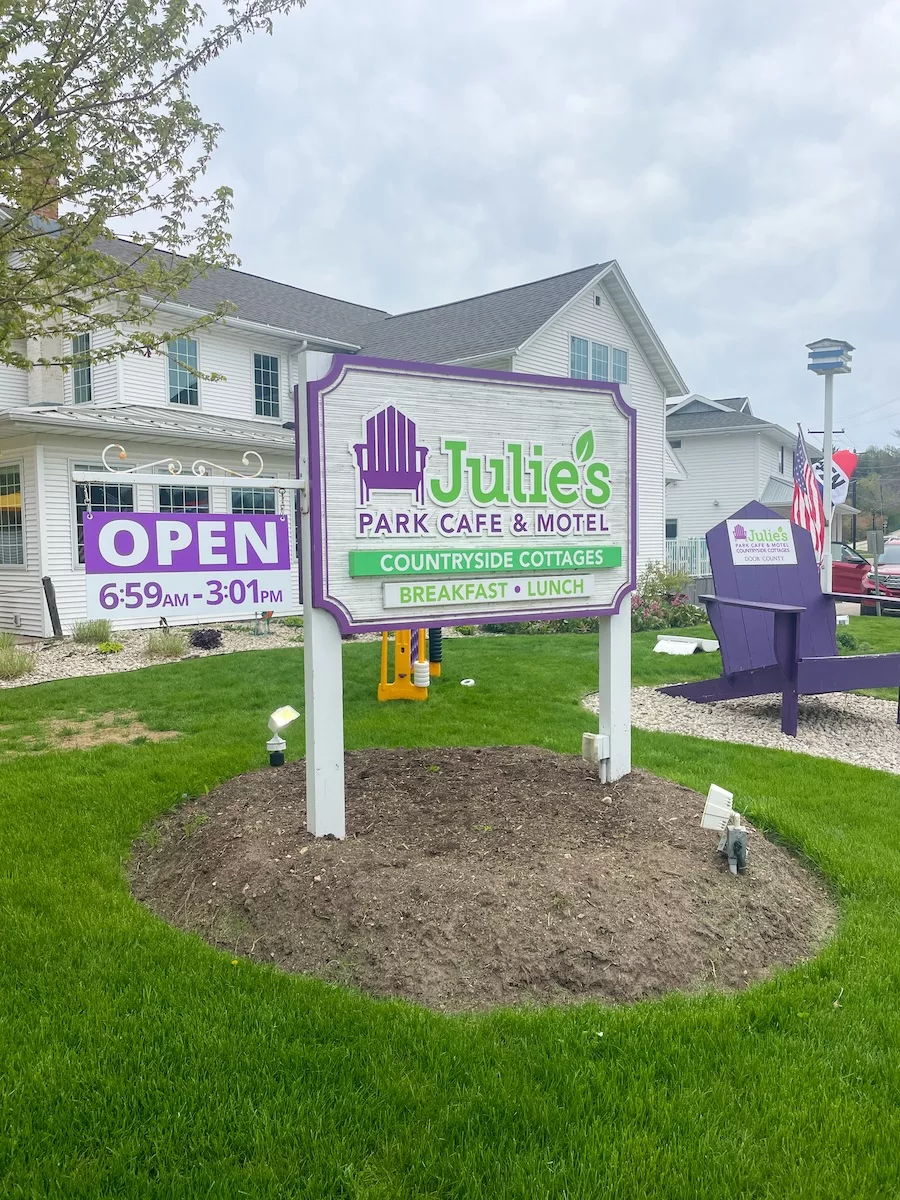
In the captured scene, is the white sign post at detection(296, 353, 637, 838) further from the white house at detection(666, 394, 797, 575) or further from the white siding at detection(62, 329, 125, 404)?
the white house at detection(666, 394, 797, 575)

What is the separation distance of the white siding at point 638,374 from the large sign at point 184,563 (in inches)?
540

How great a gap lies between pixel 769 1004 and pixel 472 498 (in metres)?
2.53

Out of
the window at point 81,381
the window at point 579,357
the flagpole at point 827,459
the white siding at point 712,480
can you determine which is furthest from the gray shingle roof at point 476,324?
the white siding at point 712,480

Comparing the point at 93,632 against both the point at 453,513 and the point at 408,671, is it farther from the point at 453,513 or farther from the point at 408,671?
the point at 453,513

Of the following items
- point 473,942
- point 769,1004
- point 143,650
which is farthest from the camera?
point 143,650

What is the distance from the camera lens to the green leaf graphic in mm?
4699

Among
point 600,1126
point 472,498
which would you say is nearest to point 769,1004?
point 600,1126

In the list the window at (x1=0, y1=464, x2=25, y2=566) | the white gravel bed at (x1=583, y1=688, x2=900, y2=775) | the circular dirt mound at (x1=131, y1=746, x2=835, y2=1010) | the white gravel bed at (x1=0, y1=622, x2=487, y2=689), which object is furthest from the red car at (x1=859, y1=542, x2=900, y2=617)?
the window at (x1=0, y1=464, x2=25, y2=566)

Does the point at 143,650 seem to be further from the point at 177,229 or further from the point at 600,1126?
the point at 600,1126

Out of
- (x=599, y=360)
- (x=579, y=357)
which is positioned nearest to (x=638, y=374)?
(x=599, y=360)

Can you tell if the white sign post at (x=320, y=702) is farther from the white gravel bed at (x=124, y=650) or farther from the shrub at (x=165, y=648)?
the shrub at (x=165, y=648)

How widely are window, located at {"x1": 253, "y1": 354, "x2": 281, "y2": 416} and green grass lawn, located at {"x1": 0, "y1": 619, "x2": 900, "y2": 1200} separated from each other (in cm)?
1372

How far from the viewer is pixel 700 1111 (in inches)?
93.0

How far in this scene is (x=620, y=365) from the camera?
19.5m
